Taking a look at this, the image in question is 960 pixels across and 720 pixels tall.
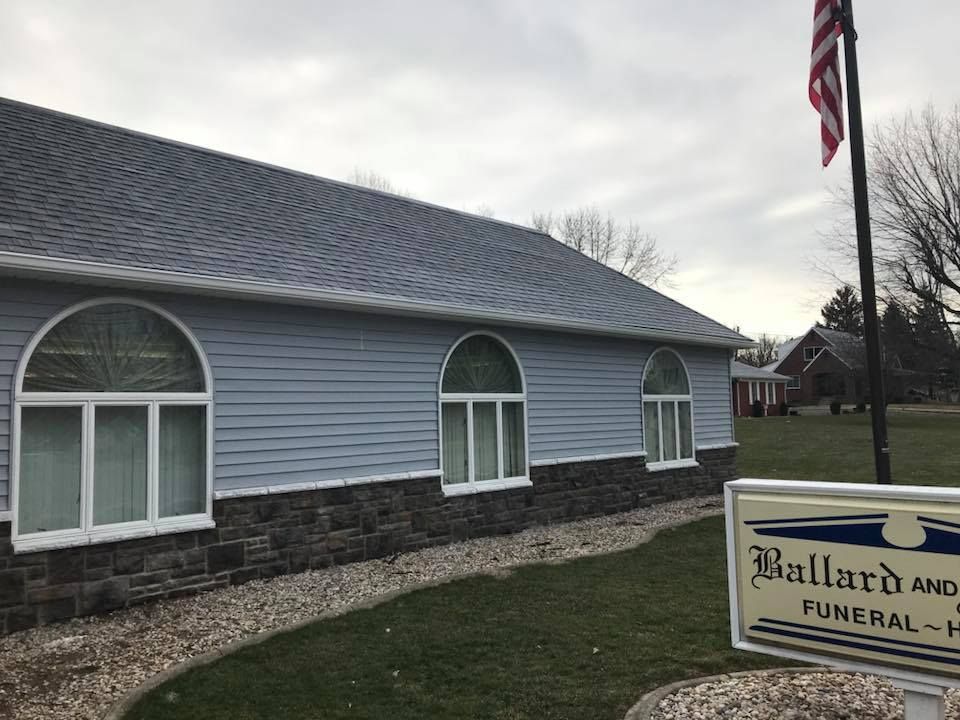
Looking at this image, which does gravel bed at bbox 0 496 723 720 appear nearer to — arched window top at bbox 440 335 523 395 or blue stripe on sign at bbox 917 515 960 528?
arched window top at bbox 440 335 523 395

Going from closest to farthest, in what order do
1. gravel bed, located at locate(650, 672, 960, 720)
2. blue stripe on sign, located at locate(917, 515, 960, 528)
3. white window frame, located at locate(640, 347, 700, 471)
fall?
1. blue stripe on sign, located at locate(917, 515, 960, 528)
2. gravel bed, located at locate(650, 672, 960, 720)
3. white window frame, located at locate(640, 347, 700, 471)

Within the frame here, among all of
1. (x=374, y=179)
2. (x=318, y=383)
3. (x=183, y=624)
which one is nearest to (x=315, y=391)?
(x=318, y=383)

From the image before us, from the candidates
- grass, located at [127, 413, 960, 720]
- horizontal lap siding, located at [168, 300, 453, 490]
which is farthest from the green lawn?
horizontal lap siding, located at [168, 300, 453, 490]

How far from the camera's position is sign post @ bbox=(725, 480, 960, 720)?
108 inches

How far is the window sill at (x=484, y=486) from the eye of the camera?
334 inches

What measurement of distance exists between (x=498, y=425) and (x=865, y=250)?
4935 mm

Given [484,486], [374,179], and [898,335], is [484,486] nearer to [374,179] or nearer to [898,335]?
[898,335]

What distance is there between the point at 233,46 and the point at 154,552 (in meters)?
6.46

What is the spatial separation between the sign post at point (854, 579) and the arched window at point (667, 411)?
8181 millimetres

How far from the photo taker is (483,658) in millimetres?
4574

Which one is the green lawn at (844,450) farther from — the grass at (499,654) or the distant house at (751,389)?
the grass at (499,654)

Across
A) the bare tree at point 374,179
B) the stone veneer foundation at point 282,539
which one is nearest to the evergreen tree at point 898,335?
the bare tree at point 374,179

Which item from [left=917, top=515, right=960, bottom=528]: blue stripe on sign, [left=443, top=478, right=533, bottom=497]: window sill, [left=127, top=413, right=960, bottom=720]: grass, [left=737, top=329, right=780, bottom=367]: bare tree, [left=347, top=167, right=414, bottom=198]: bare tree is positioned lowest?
[left=127, top=413, right=960, bottom=720]: grass

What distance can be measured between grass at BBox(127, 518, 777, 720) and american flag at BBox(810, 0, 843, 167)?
4.12m
